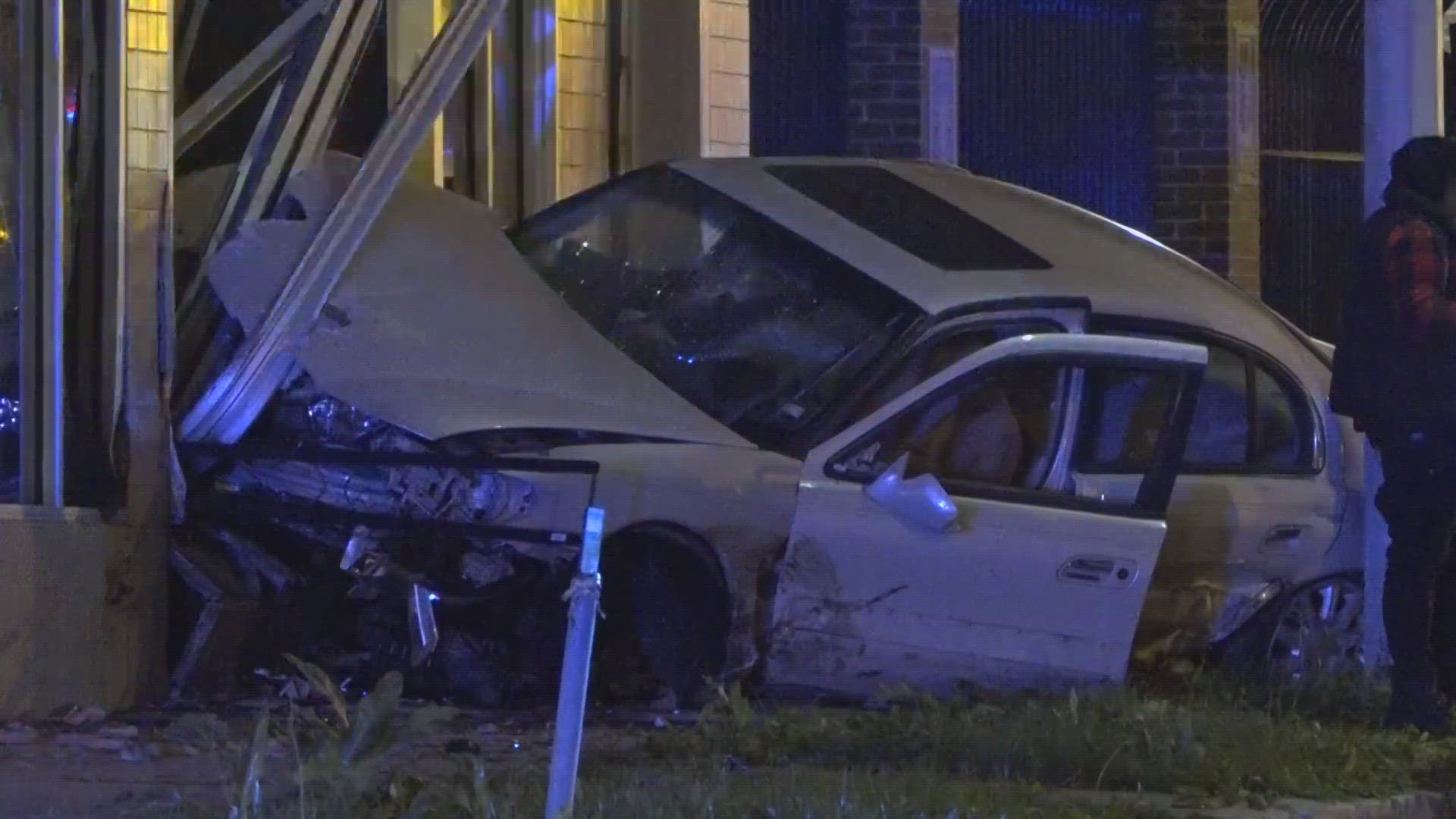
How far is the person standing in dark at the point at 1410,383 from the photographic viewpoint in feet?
19.8

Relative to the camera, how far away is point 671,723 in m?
6.42

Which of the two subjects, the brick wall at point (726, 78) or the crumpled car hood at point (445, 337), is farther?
the brick wall at point (726, 78)

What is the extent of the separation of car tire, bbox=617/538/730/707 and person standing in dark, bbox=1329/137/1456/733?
194 cm

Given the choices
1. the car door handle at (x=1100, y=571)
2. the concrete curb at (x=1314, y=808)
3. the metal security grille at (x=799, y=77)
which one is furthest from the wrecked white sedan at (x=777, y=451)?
the metal security grille at (x=799, y=77)

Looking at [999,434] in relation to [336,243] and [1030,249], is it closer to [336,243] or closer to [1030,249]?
[1030,249]

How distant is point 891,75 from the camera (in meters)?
12.3

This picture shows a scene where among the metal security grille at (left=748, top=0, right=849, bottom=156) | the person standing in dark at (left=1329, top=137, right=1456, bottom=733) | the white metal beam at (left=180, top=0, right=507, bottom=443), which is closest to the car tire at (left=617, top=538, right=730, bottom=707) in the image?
the white metal beam at (left=180, top=0, right=507, bottom=443)

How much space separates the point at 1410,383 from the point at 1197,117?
7.32 metres

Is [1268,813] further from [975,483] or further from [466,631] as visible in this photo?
[466,631]

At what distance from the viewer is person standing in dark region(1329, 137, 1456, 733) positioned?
6.03m

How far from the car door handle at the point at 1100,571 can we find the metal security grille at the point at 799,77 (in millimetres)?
6167

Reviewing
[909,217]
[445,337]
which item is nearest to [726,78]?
[909,217]

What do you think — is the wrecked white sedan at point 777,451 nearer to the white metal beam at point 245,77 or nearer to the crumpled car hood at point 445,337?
the crumpled car hood at point 445,337

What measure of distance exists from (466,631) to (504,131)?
3456 millimetres
